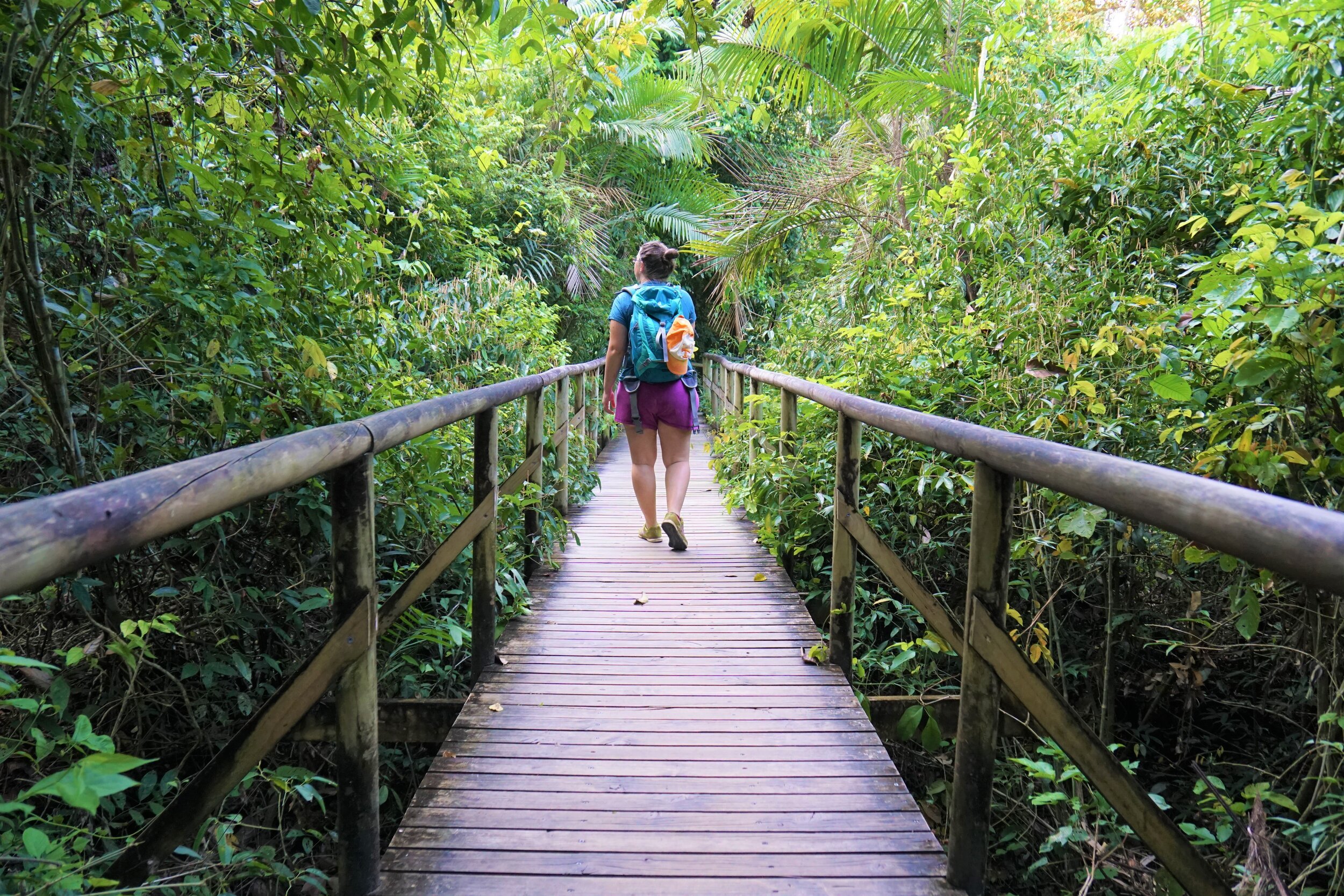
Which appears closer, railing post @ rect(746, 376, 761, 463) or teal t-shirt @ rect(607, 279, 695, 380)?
teal t-shirt @ rect(607, 279, 695, 380)

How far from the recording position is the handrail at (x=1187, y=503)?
904 mm

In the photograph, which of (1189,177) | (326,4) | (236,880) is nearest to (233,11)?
(326,4)

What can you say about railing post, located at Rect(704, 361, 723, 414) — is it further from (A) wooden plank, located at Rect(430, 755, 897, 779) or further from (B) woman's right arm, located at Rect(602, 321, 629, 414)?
(A) wooden plank, located at Rect(430, 755, 897, 779)

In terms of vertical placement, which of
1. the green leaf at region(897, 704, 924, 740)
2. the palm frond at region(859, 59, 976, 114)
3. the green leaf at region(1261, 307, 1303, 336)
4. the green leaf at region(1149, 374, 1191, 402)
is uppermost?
the palm frond at region(859, 59, 976, 114)

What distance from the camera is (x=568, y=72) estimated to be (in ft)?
9.57

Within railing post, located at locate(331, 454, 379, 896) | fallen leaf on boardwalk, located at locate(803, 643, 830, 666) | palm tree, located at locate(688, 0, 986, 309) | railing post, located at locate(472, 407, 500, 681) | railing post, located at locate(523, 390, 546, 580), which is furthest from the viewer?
palm tree, located at locate(688, 0, 986, 309)

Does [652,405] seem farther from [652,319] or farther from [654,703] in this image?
[654,703]

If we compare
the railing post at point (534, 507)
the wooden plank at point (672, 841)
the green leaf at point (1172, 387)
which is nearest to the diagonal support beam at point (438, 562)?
the wooden plank at point (672, 841)

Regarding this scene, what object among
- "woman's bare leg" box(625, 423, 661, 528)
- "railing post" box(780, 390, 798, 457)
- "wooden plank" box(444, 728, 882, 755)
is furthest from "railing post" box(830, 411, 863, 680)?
"woman's bare leg" box(625, 423, 661, 528)

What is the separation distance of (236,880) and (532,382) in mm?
2169

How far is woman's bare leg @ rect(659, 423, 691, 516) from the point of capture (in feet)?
15.5

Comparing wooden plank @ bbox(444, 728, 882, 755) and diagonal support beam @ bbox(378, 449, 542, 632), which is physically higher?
diagonal support beam @ bbox(378, 449, 542, 632)

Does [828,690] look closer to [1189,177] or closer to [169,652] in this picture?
[169,652]

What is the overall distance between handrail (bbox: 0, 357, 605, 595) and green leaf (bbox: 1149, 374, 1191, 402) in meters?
2.00
